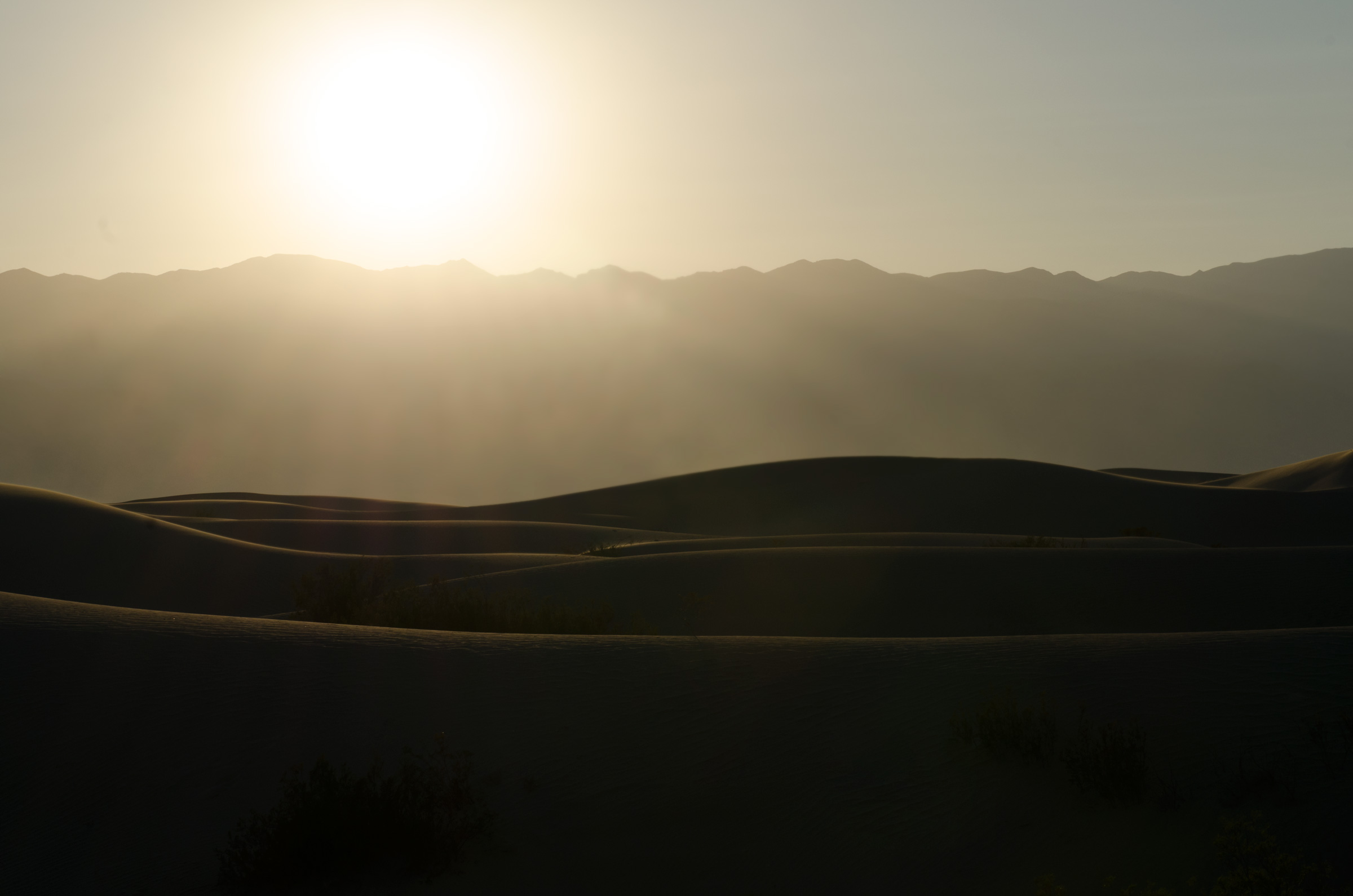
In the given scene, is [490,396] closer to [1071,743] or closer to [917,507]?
[917,507]

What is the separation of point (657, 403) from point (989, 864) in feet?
543

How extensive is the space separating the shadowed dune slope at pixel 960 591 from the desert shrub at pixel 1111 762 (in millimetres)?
5446

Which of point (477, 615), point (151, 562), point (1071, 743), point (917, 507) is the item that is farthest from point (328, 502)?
point (1071, 743)

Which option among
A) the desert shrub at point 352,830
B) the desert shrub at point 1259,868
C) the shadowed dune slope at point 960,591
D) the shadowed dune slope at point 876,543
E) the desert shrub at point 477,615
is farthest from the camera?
the shadowed dune slope at point 876,543

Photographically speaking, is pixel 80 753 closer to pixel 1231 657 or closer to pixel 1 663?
pixel 1 663

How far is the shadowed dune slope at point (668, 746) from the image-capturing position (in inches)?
172

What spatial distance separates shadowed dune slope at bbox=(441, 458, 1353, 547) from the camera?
31062mm

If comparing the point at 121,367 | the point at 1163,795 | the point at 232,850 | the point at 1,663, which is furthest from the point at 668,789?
the point at 121,367

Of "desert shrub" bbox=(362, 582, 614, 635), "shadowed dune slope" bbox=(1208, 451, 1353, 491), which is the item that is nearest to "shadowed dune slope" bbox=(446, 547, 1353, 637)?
"desert shrub" bbox=(362, 582, 614, 635)

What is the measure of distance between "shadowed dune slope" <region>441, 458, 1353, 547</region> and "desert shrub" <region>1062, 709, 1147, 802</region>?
26921mm

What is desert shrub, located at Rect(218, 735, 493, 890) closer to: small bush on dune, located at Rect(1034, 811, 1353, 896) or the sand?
the sand

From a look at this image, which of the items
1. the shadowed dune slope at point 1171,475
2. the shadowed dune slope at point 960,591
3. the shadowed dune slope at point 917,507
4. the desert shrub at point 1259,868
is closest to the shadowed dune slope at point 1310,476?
the shadowed dune slope at point 917,507

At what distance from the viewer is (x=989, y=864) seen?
431cm

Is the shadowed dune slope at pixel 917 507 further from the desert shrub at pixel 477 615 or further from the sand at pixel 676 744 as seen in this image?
the sand at pixel 676 744
